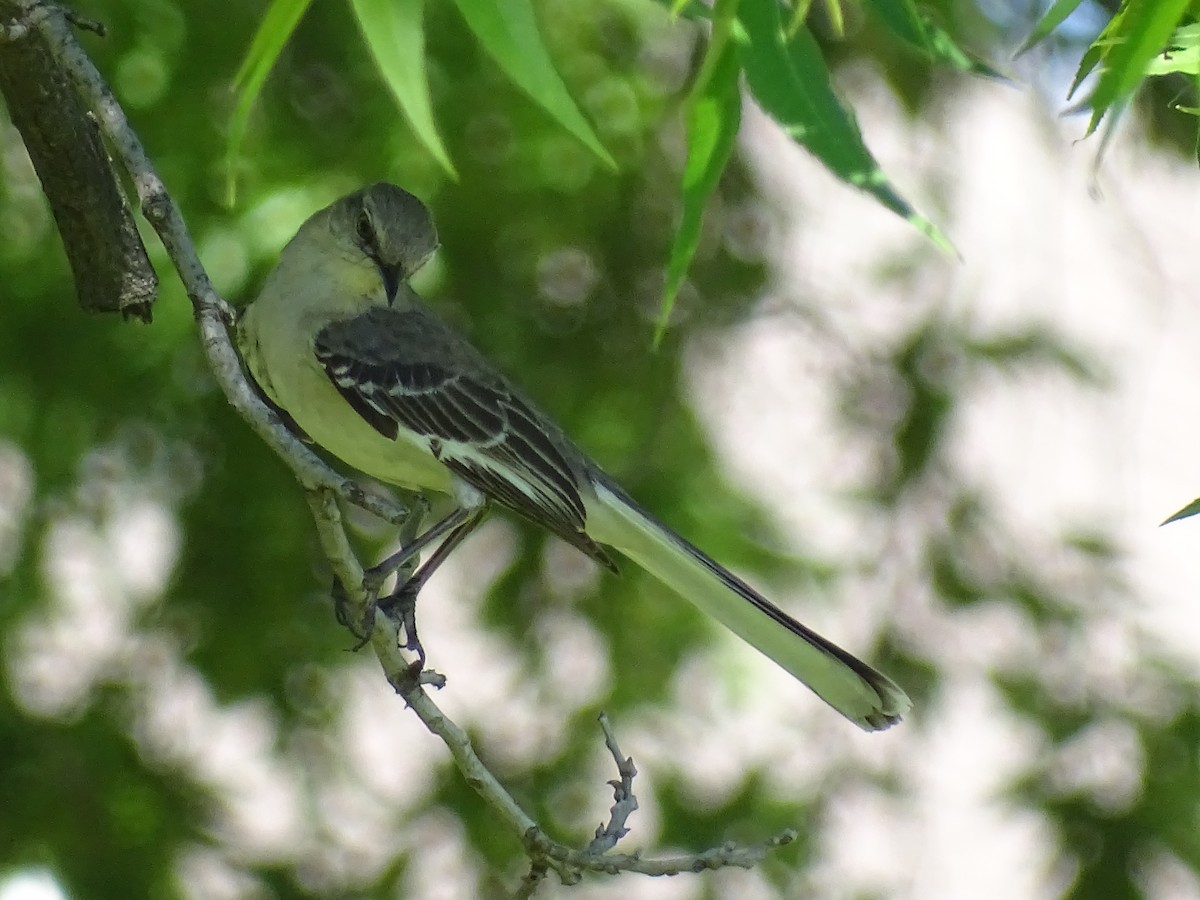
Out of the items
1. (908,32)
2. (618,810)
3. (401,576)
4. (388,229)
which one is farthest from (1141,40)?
(401,576)


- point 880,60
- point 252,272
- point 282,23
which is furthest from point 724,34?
point 880,60

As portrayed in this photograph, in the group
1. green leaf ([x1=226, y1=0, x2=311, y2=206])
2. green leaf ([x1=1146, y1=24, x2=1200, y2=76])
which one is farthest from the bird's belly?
green leaf ([x1=1146, y1=24, x2=1200, y2=76])

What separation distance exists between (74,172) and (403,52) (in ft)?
3.10

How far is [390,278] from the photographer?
264 cm

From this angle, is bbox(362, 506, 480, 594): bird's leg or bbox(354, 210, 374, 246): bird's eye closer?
bbox(362, 506, 480, 594): bird's leg

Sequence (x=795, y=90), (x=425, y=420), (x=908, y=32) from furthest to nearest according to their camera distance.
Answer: (x=425, y=420)
(x=908, y=32)
(x=795, y=90)

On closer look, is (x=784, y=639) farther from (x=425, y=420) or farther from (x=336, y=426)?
(x=336, y=426)

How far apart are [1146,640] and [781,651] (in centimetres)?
147

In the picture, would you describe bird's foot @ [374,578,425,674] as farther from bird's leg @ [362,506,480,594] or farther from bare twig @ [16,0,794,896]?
bare twig @ [16,0,794,896]

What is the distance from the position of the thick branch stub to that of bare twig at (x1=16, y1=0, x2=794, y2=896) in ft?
0.09

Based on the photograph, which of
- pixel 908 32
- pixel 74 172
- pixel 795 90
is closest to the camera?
pixel 795 90

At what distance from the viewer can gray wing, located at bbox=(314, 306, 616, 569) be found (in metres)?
2.48

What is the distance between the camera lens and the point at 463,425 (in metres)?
2.58

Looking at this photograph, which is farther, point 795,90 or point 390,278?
point 390,278
